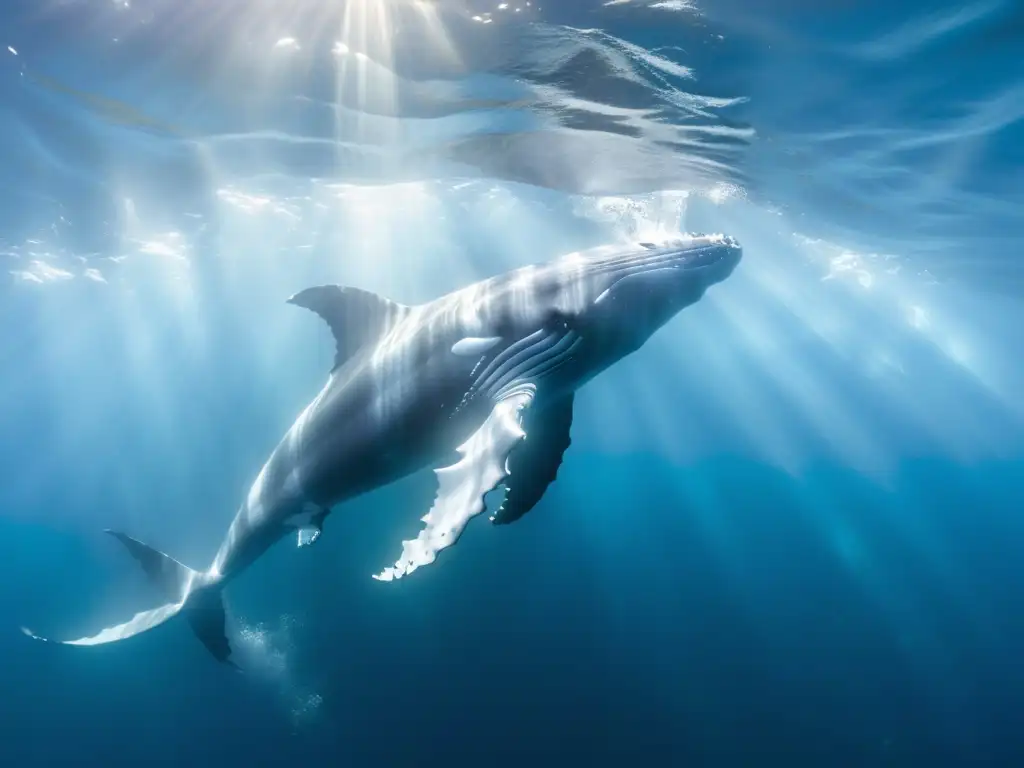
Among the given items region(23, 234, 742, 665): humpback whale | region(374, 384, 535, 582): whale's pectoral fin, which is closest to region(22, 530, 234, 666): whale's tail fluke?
region(23, 234, 742, 665): humpback whale

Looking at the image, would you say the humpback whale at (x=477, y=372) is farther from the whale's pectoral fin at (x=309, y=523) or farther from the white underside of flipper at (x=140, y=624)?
the white underside of flipper at (x=140, y=624)

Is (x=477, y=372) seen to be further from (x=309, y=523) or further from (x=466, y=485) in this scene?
(x=309, y=523)

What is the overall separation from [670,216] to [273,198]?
19.0m

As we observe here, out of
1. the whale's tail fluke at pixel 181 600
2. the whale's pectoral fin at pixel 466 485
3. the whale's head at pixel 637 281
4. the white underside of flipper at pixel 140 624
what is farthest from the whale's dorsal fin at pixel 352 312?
the white underside of flipper at pixel 140 624

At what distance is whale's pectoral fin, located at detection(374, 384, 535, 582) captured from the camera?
3.43 m

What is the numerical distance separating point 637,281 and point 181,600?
8946 mm

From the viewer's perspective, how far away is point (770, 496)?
44.8m

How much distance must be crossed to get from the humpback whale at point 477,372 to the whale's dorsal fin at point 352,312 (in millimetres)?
15

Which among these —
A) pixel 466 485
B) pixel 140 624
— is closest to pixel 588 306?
pixel 466 485

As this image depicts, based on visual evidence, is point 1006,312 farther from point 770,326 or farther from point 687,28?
point 687,28

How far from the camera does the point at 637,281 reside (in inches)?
179

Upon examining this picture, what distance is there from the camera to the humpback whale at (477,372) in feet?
13.3

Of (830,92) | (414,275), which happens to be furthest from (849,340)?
(830,92)

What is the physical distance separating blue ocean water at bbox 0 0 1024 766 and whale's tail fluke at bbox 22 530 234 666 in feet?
35.3
